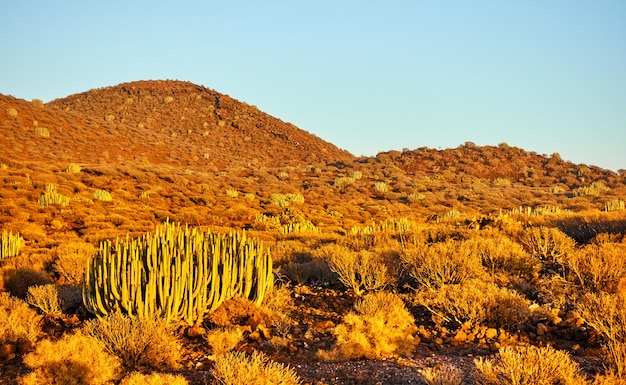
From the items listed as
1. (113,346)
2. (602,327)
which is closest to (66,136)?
(113,346)

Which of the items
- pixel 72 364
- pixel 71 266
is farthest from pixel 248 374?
pixel 71 266

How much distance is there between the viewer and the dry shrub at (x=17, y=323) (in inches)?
218

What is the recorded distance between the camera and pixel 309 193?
1193 inches

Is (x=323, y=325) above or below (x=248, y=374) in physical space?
below

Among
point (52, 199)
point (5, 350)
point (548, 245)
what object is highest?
point (52, 199)

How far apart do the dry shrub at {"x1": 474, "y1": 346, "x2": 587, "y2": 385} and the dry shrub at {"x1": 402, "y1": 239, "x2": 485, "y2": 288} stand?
131 inches

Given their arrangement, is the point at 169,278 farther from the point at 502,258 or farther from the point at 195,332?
the point at 502,258

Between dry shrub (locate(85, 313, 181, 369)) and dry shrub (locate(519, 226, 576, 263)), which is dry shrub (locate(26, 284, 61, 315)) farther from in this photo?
dry shrub (locate(519, 226, 576, 263))

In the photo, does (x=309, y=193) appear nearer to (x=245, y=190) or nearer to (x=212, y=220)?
(x=245, y=190)

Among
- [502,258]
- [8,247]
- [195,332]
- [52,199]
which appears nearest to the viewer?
[195,332]

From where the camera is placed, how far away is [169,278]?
6.30 meters

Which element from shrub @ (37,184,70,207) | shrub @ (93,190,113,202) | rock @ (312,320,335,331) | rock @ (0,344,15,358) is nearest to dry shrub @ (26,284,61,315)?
rock @ (0,344,15,358)

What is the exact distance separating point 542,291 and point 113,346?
609cm

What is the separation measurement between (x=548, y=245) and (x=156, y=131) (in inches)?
2062
